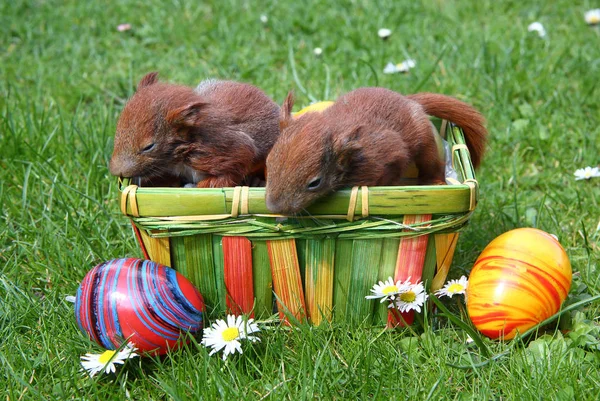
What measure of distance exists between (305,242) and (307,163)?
284 mm

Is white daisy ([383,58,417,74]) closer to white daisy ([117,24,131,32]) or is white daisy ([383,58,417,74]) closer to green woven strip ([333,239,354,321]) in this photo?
white daisy ([117,24,131,32])

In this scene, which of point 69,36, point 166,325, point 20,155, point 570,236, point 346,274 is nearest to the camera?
point 166,325

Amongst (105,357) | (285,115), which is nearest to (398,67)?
(285,115)

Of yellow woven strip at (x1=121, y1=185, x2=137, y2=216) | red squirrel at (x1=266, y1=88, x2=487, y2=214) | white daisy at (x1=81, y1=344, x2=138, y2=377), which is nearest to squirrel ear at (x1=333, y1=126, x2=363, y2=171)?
red squirrel at (x1=266, y1=88, x2=487, y2=214)

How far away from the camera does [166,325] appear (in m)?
2.19

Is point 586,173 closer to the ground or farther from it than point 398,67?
closer to the ground

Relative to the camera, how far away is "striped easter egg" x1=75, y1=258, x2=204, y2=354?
85.0 inches

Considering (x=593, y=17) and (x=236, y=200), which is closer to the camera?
(x=236, y=200)

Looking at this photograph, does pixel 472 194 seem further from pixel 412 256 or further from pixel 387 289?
pixel 387 289

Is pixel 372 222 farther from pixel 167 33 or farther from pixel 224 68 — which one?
pixel 167 33

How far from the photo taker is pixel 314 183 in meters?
2.20

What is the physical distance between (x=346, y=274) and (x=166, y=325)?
2.10 ft

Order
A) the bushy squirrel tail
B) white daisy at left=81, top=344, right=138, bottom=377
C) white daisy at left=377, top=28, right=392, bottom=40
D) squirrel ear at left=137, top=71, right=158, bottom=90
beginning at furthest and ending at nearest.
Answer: white daisy at left=377, top=28, right=392, bottom=40, the bushy squirrel tail, squirrel ear at left=137, top=71, right=158, bottom=90, white daisy at left=81, top=344, right=138, bottom=377

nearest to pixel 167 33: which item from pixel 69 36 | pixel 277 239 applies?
pixel 69 36
